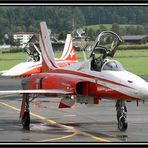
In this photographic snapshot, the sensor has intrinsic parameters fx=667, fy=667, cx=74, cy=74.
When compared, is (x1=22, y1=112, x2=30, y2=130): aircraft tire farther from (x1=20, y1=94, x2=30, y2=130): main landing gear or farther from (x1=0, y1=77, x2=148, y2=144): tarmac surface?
(x1=0, y1=77, x2=148, y2=144): tarmac surface

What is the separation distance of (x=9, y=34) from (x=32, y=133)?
15788cm

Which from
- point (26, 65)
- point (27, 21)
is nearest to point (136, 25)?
point (27, 21)

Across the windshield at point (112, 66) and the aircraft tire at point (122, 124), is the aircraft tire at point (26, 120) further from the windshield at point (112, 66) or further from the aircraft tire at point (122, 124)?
the aircraft tire at point (122, 124)

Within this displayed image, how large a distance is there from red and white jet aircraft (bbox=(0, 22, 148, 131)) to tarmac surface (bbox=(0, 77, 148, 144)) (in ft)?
2.30

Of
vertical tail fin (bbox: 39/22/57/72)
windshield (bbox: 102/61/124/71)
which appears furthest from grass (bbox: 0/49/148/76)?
windshield (bbox: 102/61/124/71)

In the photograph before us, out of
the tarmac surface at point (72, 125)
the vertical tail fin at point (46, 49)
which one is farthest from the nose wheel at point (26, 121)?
the vertical tail fin at point (46, 49)

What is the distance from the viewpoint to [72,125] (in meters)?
21.7

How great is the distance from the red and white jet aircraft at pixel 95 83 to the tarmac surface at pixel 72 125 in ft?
2.30

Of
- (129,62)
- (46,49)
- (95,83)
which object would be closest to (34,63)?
(46,49)

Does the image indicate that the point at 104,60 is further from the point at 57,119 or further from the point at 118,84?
the point at 57,119

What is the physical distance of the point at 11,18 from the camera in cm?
19800

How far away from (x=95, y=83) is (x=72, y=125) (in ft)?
6.09

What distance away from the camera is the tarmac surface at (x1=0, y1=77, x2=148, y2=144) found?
60.0 ft

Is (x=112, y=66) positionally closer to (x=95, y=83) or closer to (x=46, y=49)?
(x=95, y=83)
